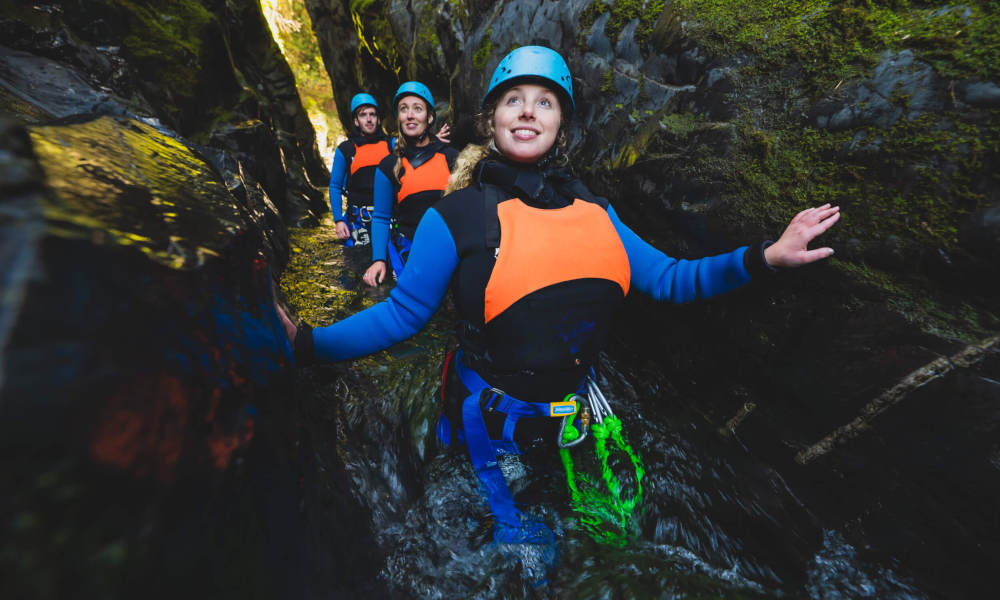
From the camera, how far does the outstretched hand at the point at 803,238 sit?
1870mm

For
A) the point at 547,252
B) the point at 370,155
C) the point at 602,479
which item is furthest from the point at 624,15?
the point at 370,155

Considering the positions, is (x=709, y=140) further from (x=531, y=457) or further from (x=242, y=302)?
(x=242, y=302)

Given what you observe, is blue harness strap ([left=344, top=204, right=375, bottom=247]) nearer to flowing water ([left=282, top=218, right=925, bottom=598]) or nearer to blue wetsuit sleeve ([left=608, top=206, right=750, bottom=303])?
flowing water ([left=282, top=218, right=925, bottom=598])

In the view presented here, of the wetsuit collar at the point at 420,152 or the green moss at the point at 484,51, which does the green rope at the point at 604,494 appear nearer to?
the wetsuit collar at the point at 420,152

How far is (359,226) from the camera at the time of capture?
24.8 feet

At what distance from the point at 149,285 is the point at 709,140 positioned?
3088 millimetres

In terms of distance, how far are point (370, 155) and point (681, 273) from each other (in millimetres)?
6965

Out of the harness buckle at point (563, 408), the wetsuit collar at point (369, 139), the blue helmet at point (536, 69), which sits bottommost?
the harness buckle at point (563, 408)

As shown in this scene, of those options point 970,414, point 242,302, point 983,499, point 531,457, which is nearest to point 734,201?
point 970,414

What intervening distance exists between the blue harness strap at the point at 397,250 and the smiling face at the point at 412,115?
1726mm

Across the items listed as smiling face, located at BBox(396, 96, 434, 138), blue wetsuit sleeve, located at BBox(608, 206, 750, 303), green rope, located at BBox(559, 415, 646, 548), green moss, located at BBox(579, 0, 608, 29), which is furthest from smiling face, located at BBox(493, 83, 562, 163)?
smiling face, located at BBox(396, 96, 434, 138)

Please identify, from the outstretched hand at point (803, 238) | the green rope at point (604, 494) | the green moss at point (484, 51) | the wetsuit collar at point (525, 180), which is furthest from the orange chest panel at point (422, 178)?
the outstretched hand at point (803, 238)

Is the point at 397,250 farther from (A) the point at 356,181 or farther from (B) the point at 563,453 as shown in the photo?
(B) the point at 563,453

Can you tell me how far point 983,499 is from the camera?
1549mm
